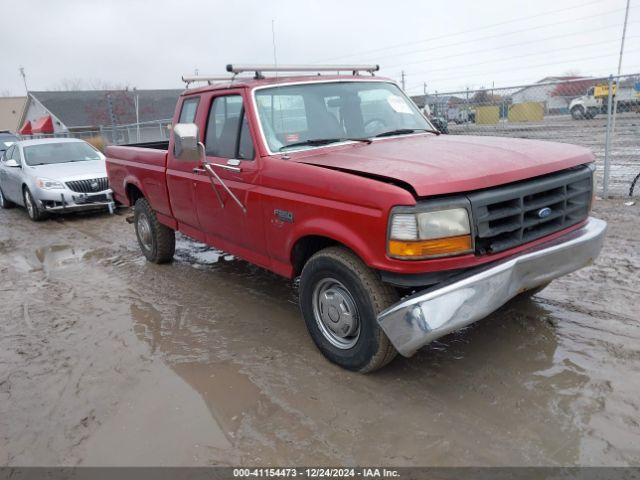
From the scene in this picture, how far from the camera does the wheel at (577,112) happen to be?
57.9 ft

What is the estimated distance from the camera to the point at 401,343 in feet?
9.82

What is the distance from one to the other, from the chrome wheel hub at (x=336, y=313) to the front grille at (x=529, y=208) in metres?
0.94

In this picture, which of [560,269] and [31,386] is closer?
[560,269]

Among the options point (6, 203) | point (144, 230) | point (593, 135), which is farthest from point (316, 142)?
point (593, 135)

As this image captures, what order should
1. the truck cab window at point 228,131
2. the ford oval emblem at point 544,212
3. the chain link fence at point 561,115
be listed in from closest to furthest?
1. the ford oval emblem at point 544,212
2. the truck cab window at point 228,131
3. the chain link fence at point 561,115

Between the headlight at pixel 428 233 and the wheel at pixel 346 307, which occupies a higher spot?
the headlight at pixel 428 233

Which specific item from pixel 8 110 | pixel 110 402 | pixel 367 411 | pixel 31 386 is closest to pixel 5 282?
pixel 31 386

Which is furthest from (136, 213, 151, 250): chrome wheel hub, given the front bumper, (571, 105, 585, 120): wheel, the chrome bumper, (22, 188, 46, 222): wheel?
(571, 105, 585, 120): wheel

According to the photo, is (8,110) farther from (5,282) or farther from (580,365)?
(580,365)

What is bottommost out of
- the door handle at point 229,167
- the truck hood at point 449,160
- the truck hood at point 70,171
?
the truck hood at point 70,171

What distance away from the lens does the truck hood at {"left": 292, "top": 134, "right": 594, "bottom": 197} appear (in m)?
2.97

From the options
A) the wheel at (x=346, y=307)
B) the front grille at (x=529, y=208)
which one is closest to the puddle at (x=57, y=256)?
the wheel at (x=346, y=307)

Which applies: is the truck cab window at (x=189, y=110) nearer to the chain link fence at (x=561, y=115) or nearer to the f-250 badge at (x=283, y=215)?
the f-250 badge at (x=283, y=215)

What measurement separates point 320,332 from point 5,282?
461 centimetres
